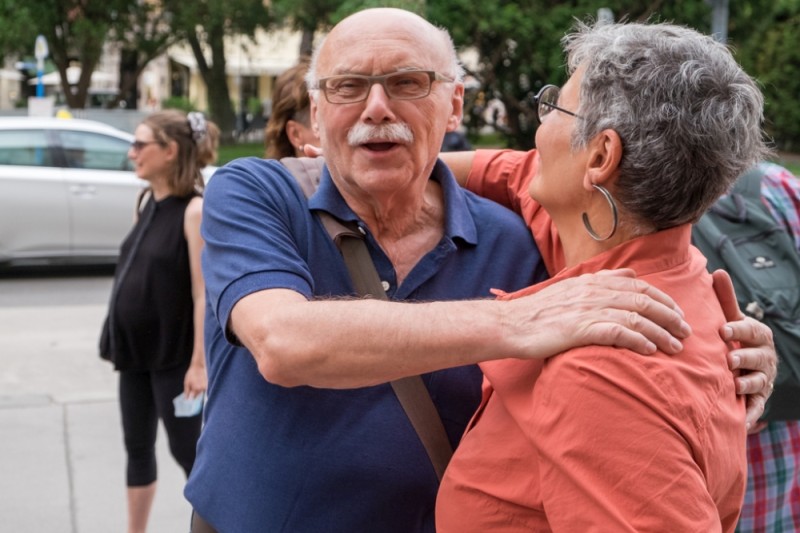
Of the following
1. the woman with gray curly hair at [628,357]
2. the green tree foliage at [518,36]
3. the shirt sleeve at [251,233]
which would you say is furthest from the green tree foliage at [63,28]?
the woman with gray curly hair at [628,357]

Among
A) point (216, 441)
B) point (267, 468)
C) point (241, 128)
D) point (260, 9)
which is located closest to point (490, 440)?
point (267, 468)

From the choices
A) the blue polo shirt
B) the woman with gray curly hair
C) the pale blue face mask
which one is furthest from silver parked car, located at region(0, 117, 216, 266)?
the woman with gray curly hair

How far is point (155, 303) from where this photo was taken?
4.36 meters

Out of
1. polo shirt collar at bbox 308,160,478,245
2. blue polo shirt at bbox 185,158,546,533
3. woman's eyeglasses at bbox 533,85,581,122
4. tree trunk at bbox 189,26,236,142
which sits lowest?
tree trunk at bbox 189,26,236,142

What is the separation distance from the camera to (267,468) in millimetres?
2002

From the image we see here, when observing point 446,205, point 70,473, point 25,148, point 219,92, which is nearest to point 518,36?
point 25,148

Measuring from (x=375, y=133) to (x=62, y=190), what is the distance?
8.86 metres

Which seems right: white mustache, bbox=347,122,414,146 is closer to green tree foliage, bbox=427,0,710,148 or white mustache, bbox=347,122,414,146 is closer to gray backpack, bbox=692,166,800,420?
gray backpack, bbox=692,166,800,420

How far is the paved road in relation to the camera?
484 centimetres

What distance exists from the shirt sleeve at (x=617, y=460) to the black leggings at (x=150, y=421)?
3032 millimetres

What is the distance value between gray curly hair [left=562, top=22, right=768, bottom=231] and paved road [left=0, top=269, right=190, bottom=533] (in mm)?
3659

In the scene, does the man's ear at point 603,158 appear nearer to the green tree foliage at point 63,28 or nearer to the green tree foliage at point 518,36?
the green tree foliage at point 518,36

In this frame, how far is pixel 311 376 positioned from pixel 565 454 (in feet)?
1.54

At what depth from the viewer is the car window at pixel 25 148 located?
10.3m
